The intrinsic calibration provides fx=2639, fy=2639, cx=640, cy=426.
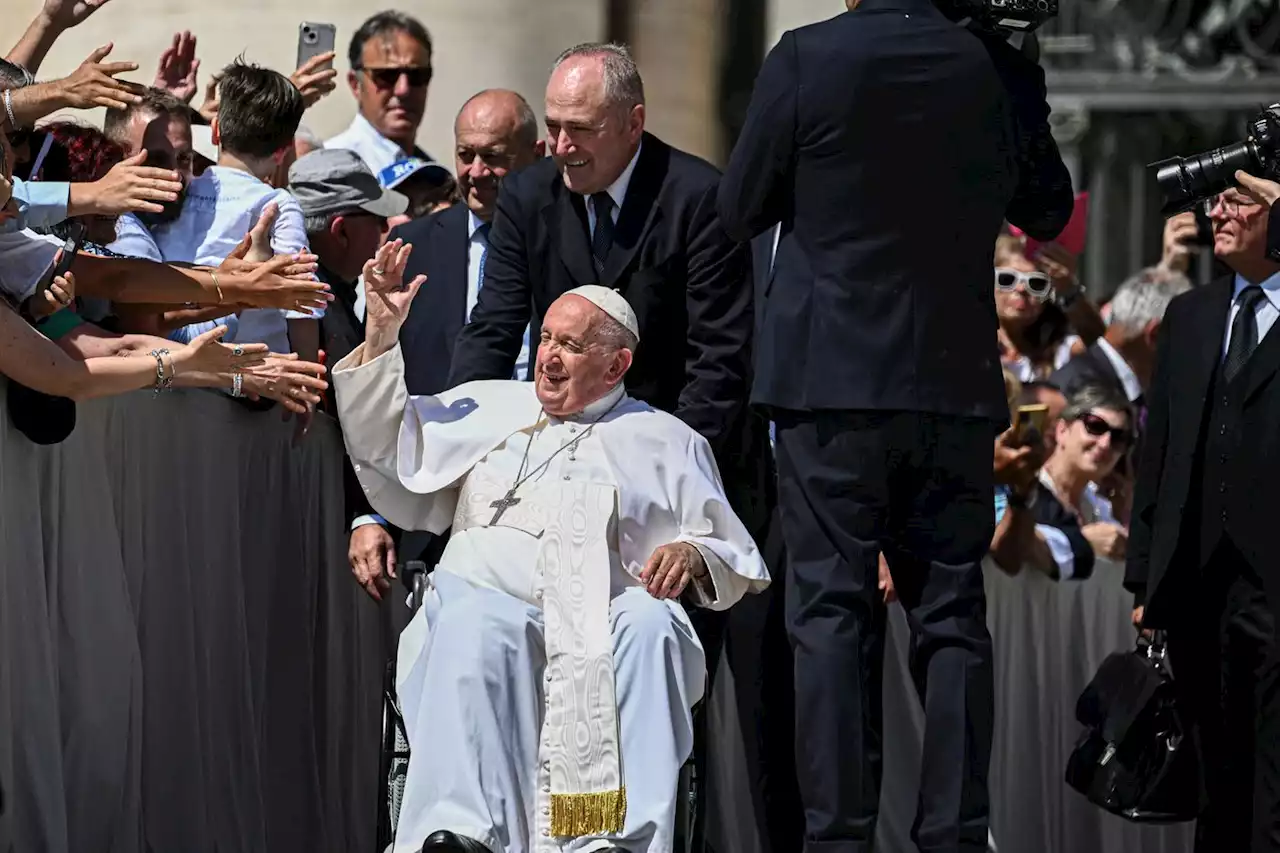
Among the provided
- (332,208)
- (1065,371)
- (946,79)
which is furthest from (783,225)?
(1065,371)

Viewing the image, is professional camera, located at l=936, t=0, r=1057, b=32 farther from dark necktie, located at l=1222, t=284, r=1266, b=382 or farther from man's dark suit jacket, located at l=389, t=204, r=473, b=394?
man's dark suit jacket, located at l=389, t=204, r=473, b=394

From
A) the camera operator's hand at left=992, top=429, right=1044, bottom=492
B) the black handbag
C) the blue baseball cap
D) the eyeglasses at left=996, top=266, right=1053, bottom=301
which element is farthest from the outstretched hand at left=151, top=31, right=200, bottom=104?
the black handbag

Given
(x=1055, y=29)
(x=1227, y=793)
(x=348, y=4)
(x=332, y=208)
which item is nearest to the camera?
(x=1227, y=793)

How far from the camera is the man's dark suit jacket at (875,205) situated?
6473 millimetres

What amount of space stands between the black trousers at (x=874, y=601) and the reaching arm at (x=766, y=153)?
0.52 meters

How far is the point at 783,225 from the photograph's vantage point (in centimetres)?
666

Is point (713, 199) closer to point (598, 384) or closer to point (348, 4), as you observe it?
point (598, 384)

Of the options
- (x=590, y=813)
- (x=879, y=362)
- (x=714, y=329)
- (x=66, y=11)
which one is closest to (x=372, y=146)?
(x=66, y=11)

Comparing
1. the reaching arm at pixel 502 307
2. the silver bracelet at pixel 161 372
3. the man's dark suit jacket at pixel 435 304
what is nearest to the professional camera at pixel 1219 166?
the reaching arm at pixel 502 307

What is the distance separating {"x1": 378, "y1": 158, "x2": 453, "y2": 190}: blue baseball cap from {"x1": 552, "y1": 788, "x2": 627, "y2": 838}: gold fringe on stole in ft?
11.4

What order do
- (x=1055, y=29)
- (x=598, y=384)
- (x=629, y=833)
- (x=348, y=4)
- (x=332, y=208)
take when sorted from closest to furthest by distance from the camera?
1. (x=629, y=833)
2. (x=598, y=384)
3. (x=332, y=208)
4. (x=348, y=4)
5. (x=1055, y=29)

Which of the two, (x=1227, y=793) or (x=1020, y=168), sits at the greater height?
(x=1020, y=168)

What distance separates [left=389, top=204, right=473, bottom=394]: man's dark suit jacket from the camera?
8.14m

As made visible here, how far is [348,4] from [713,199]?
4686 millimetres
